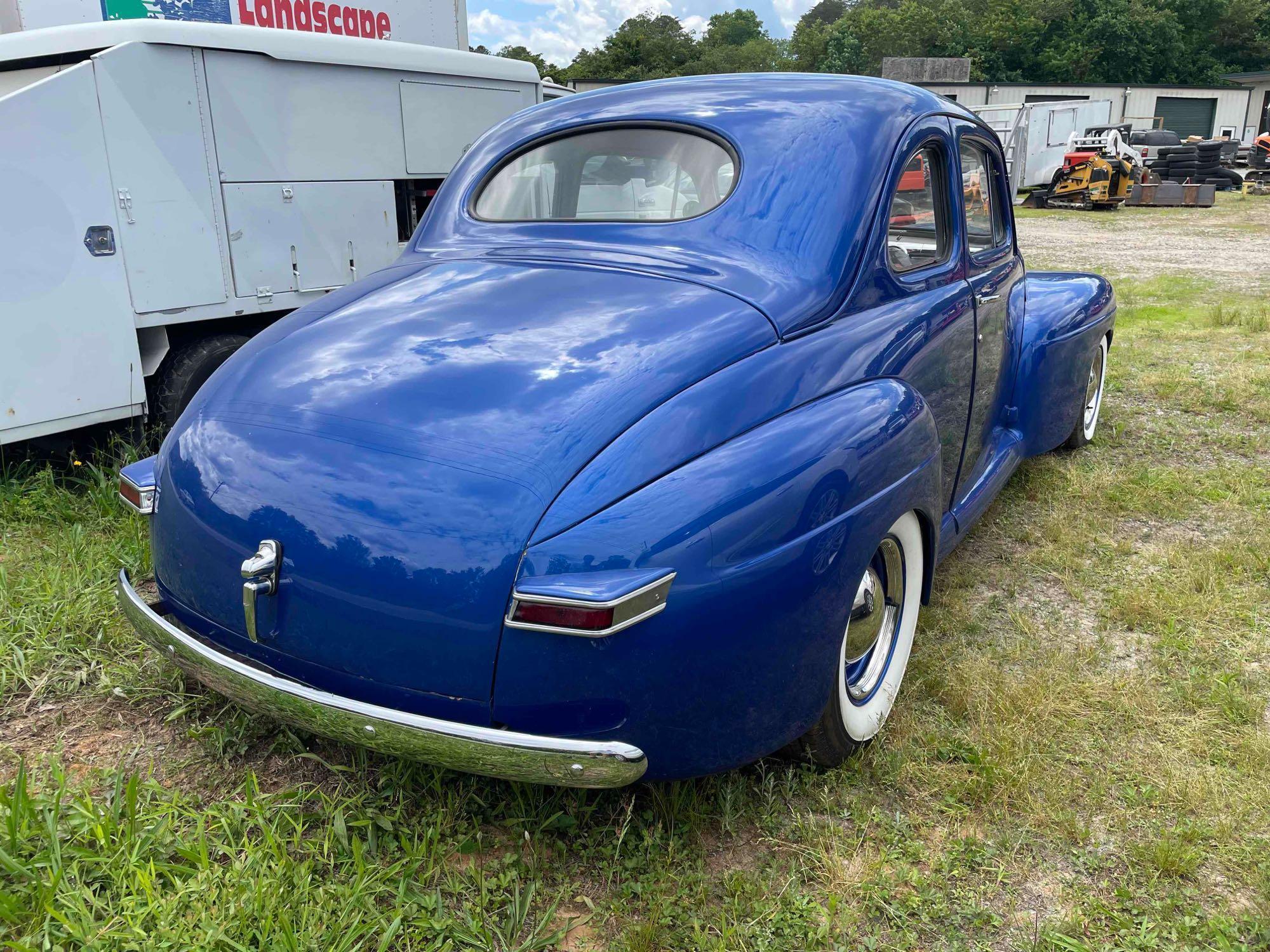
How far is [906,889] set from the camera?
214cm

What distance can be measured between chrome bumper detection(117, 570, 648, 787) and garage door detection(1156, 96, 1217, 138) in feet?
176

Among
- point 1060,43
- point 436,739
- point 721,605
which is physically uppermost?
point 1060,43

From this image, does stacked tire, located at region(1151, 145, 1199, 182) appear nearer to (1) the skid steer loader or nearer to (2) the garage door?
(1) the skid steer loader

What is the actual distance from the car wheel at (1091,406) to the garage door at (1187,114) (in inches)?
1928

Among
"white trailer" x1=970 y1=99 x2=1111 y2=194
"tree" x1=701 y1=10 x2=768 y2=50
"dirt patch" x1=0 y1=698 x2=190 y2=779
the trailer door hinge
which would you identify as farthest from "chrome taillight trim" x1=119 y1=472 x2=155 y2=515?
"tree" x1=701 y1=10 x2=768 y2=50

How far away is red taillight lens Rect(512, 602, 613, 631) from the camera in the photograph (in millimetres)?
1753

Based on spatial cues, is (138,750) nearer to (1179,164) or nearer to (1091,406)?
(1091,406)

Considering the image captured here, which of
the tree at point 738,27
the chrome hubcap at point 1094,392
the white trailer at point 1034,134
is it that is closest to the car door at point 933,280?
the chrome hubcap at point 1094,392

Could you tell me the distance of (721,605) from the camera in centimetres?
187

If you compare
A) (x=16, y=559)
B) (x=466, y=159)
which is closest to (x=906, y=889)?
(x=466, y=159)

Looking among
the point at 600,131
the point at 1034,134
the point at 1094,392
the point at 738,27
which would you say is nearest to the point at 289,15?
the point at 600,131

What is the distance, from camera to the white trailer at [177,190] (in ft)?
13.9

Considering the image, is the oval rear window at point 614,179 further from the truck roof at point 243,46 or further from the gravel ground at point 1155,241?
the gravel ground at point 1155,241

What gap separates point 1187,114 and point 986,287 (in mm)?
53461
